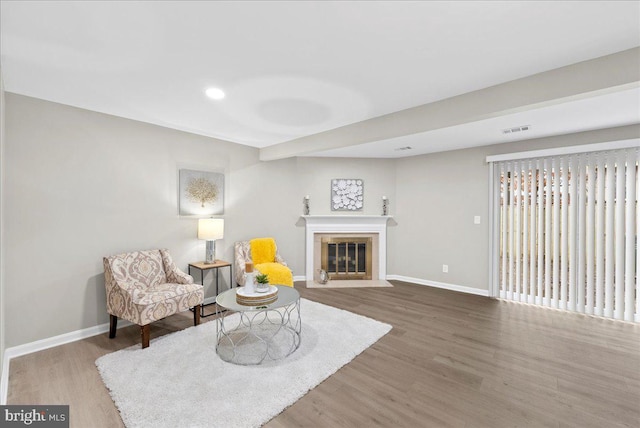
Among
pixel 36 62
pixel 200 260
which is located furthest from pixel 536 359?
pixel 36 62

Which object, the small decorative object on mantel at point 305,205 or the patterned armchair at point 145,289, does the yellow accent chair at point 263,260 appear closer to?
the small decorative object on mantel at point 305,205

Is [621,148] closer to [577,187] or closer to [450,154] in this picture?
[577,187]

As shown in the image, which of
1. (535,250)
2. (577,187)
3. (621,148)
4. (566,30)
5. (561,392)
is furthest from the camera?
(535,250)

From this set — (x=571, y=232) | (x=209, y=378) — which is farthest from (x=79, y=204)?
(x=571, y=232)

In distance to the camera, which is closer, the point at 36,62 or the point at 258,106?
the point at 36,62

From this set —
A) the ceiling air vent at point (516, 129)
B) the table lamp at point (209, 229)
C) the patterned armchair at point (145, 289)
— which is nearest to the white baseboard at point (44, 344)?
the patterned armchair at point (145, 289)

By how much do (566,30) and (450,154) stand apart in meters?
3.18

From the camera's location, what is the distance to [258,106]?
2.99 meters

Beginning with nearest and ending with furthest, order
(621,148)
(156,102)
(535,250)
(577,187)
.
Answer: (156,102) < (621,148) < (577,187) < (535,250)

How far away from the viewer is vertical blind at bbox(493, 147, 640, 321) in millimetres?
3391

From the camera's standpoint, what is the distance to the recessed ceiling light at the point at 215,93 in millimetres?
2613

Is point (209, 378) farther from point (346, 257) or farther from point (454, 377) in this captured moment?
point (346, 257)

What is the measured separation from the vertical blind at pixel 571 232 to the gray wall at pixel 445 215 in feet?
0.80

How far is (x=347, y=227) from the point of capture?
17.5 feet
